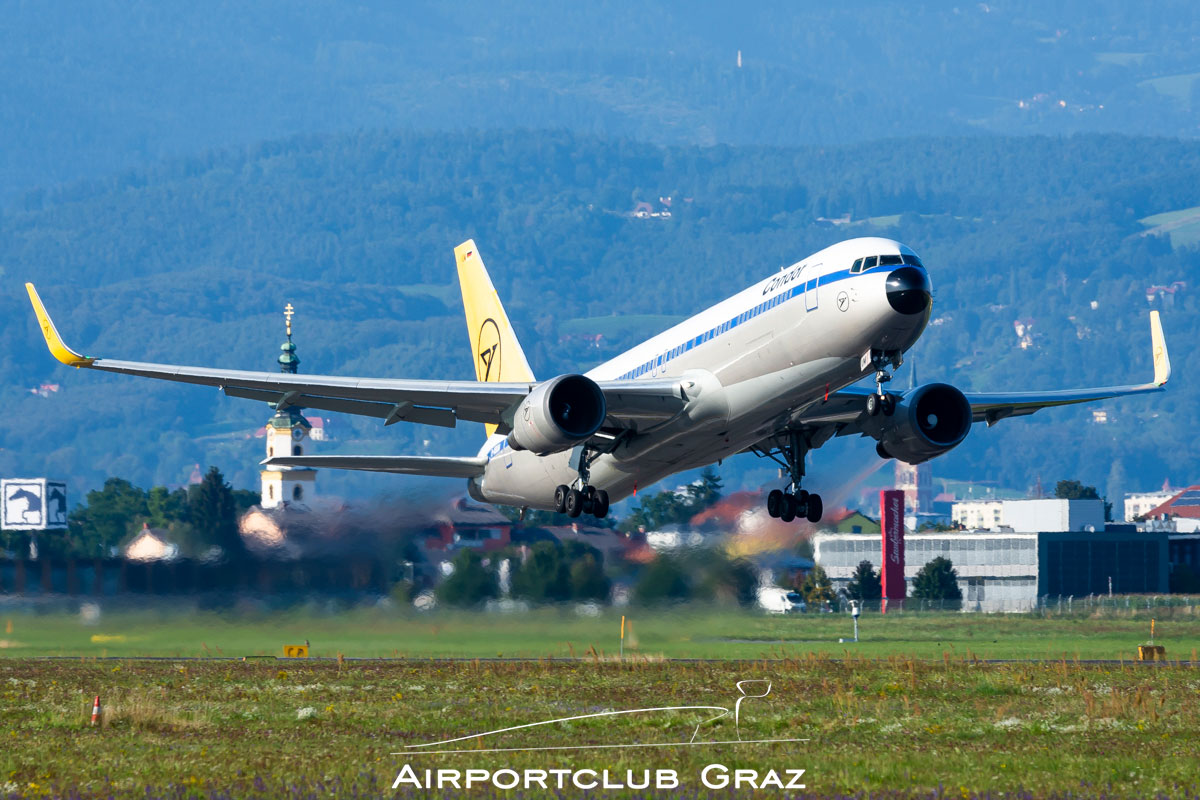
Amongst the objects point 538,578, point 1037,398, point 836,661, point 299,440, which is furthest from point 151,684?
point 299,440

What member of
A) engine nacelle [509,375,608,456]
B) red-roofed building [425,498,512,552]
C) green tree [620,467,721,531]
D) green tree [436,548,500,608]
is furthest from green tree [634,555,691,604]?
engine nacelle [509,375,608,456]

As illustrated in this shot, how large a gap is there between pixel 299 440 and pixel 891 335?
372 ft

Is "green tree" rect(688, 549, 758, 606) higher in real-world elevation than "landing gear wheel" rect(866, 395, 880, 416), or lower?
lower

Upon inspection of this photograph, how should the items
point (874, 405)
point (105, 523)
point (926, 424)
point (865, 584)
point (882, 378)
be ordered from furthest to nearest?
point (865, 584)
point (105, 523)
point (926, 424)
point (874, 405)
point (882, 378)

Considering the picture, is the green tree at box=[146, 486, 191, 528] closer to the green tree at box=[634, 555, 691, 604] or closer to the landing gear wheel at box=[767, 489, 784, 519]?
the green tree at box=[634, 555, 691, 604]

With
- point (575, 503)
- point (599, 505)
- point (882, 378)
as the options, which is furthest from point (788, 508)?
point (882, 378)

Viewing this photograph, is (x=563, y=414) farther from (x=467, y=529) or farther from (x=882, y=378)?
(x=467, y=529)

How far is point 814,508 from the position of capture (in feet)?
138

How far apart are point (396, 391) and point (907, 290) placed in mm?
11991

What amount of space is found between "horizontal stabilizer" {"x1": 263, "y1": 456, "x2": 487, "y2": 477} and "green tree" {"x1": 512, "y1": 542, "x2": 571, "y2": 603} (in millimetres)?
4382

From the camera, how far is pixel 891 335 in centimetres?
3359

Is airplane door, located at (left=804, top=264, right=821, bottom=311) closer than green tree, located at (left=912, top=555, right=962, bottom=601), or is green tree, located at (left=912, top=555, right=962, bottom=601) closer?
airplane door, located at (left=804, top=264, right=821, bottom=311)

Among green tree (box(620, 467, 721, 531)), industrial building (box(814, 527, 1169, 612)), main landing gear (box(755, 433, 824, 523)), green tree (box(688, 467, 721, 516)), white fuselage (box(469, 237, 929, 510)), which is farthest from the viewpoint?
industrial building (box(814, 527, 1169, 612))

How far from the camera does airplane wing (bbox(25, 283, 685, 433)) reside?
36.7 m
